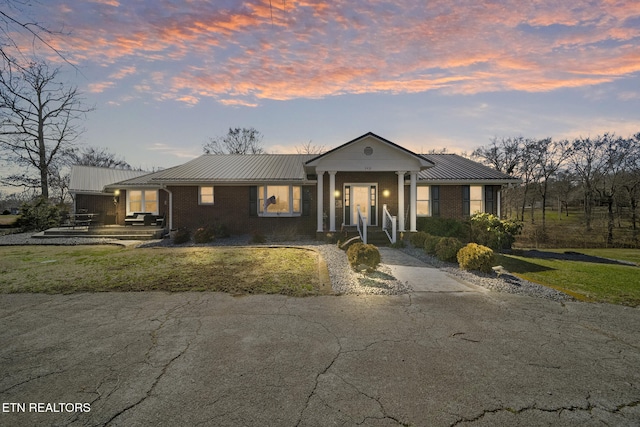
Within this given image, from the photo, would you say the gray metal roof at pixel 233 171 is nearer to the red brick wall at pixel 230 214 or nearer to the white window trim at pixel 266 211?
the white window trim at pixel 266 211

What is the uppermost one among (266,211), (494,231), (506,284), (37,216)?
(266,211)

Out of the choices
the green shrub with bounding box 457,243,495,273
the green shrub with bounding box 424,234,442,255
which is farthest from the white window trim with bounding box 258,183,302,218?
the green shrub with bounding box 457,243,495,273

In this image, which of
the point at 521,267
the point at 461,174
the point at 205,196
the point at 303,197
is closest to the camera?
the point at 521,267

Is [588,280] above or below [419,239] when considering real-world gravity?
below

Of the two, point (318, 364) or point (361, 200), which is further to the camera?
point (361, 200)

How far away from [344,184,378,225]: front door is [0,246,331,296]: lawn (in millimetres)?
5403

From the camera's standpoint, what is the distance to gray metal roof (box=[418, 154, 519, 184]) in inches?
662

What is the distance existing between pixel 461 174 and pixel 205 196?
49.8 feet

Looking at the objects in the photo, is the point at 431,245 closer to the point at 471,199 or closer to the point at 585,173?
the point at 471,199

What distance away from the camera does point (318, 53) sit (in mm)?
8109

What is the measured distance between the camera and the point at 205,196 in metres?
17.4

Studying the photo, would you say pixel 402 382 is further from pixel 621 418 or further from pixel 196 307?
pixel 196 307

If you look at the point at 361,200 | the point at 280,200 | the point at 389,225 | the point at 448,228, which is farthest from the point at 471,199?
the point at 280,200

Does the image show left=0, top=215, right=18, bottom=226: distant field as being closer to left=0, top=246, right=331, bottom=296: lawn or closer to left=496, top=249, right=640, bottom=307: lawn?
left=0, top=246, right=331, bottom=296: lawn
